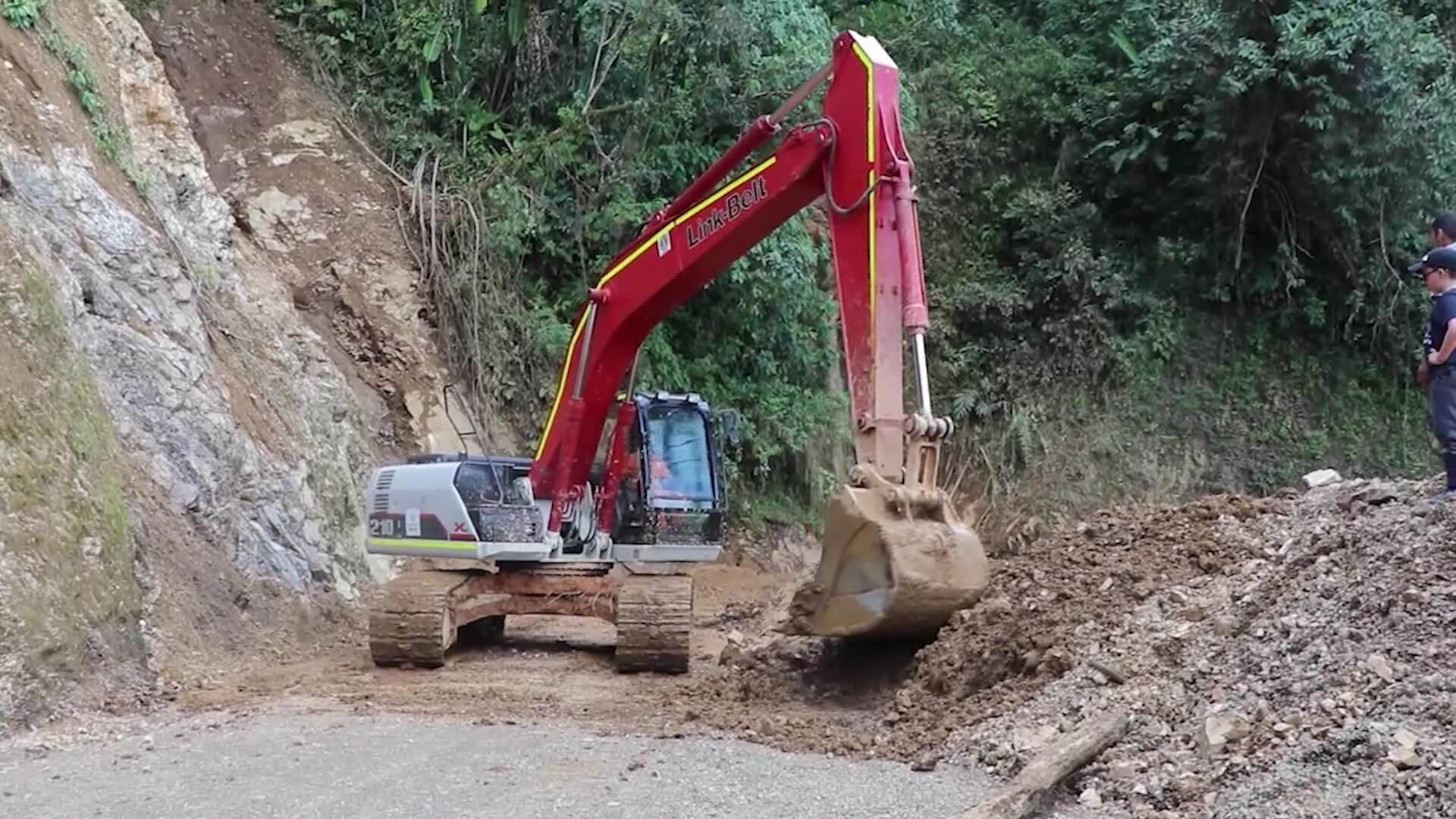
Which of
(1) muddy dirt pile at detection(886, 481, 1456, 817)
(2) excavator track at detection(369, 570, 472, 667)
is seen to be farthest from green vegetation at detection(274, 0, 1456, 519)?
(1) muddy dirt pile at detection(886, 481, 1456, 817)

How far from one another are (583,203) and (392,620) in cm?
699

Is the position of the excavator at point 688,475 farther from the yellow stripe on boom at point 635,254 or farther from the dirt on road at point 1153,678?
the dirt on road at point 1153,678

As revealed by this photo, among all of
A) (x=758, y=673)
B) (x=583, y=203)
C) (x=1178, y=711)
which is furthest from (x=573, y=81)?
(x=1178, y=711)

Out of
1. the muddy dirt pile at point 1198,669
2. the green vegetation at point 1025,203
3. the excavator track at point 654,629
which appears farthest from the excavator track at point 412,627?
the green vegetation at point 1025,203

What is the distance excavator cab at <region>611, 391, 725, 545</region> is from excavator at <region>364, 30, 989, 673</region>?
1 cm

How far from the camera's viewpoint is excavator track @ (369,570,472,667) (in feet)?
27.6

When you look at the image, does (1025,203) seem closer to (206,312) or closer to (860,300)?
(206,312)

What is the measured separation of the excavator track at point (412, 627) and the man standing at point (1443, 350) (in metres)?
5.46

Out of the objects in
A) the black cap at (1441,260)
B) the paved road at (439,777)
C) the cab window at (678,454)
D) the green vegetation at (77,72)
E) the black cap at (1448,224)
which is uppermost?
the green vegetation at (77,72)

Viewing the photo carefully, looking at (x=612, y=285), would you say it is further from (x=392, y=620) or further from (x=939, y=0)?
(x=939, y=0)

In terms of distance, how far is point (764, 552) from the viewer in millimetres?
15078

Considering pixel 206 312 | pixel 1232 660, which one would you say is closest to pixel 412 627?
pixel 206 312

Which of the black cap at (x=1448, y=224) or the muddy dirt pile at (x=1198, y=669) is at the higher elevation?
the black cap at (x=1448, y=224)

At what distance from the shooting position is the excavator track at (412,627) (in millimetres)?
8398
